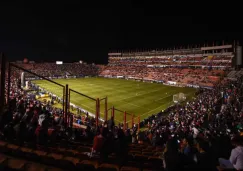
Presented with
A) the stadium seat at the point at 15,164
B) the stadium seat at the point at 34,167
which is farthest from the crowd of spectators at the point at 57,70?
the stadium seat at the point at 34,167

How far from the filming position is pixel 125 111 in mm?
14289

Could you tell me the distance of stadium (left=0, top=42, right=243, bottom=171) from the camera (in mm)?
4895

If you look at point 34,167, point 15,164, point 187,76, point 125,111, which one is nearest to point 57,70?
point 187,76

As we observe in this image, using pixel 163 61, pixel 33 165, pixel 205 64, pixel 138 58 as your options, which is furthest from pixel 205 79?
pixel 33 165

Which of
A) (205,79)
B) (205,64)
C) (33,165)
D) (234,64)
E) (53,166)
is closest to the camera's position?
(33,165)

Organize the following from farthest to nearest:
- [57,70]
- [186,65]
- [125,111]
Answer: [57,70] → [186,65] → [125,111]

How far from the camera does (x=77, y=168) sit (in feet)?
11.4

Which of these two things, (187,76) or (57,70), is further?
(57,70)

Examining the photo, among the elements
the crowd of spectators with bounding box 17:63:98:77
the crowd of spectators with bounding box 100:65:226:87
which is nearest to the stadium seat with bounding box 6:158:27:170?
the crowd of spectators with bounding box 100:65:226:87

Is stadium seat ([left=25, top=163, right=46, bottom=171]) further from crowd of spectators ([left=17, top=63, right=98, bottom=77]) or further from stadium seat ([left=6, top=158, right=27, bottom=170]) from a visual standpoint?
crowd of spectators ([left=17, top=63, right=98, bottom=77])

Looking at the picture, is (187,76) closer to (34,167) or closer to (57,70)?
(57,70)

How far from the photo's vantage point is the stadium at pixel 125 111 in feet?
16.1

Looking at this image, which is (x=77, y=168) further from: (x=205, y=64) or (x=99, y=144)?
(x=205, y=64)

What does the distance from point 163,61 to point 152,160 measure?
85.8 meters
